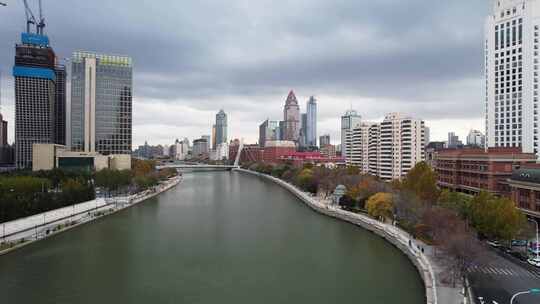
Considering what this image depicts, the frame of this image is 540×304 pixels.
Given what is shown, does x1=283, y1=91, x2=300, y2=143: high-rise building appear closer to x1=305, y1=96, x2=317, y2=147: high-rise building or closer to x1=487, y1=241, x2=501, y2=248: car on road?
x1=305, y1=96, x2=317, y2=147: high-rise building

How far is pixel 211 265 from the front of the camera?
12.2 meters

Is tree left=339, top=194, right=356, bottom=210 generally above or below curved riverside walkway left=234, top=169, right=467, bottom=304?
above

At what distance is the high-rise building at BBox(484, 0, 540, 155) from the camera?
24.5 meters

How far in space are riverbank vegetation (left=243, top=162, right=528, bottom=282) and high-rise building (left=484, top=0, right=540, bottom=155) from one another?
989 cm

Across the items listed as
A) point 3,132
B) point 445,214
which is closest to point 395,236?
point 445,214

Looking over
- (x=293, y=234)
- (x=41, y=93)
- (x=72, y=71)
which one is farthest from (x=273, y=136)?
(x=293, y=234)

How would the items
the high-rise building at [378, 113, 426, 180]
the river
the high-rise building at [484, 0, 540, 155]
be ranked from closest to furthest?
the river < the high-rise building at [484, 0, 540, 155] < the high-rise building at [378, 113, 426, 180]

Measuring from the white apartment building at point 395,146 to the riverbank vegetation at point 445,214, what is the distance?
978cm

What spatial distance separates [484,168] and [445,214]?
854cm

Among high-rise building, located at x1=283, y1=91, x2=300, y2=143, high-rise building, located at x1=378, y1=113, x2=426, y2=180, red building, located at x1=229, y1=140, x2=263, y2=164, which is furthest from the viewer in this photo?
high-rise building, located at x1=283, y1=91, x2=300, y2=143

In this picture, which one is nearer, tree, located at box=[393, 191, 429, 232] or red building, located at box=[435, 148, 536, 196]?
tree, located at box=[393, 191, 429, 232]

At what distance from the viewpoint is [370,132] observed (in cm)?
3700

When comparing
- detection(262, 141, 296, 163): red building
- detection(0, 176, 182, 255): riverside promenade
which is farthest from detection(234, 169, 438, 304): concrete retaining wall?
detection(262, 141, 296, 163): red building

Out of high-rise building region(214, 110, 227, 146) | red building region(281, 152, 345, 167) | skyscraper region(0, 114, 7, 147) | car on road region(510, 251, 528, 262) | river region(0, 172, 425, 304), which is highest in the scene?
high-rise building region(214, 110, 227, 146)
